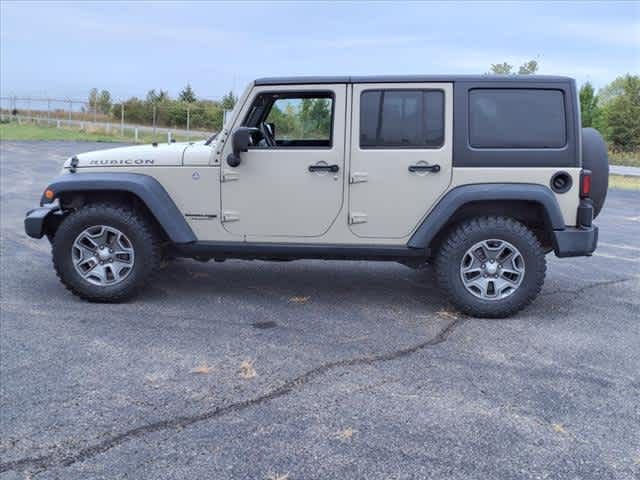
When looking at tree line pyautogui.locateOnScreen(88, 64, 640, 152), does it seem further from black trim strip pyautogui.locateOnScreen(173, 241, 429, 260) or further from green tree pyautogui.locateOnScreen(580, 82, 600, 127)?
black trim strip pyautogui.locateOnScreen(173, 241, 429, 260)

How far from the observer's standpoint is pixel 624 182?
1970 cm

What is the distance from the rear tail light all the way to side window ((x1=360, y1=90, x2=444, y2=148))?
4.10 feet

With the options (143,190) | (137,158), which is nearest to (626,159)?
(137,158)

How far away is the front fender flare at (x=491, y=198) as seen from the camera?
5.06 metres

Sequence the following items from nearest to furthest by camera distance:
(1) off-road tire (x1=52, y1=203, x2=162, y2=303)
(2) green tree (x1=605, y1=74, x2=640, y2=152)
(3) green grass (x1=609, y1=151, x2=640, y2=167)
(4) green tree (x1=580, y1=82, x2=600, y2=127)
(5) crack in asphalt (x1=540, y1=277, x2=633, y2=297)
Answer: (1) off-road tire (x1=52, y1=203, x2=162, y2=303)
(5) crack in asphalt (x1=540, y1=277, x2=633, y2=297)
(3) green grass (x1=609, y1=151, x2=640, y2=167)
(4) green tree (x1=580, y1=82, x2=600, y2=127)
(2) green tree (x1=605, y1=74, x2=640, y2=152)

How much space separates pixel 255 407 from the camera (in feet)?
11.6

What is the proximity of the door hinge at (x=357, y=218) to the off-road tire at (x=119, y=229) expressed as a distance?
1.64 metres

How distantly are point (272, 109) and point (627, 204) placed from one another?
11.3m

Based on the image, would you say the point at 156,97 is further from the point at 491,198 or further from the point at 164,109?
the point at 491,198

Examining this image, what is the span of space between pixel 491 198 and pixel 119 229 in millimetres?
2973

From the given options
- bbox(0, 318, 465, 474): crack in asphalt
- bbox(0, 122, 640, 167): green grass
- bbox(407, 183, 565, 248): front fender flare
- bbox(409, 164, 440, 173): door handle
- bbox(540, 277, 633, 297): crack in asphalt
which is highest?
bbox(0, 122, 640, 167): green grass

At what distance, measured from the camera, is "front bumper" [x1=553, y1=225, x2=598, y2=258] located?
5.12m

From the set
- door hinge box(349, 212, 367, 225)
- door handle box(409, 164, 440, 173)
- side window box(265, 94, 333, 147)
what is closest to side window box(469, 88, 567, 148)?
door handle box(409, 164, 440, 173)

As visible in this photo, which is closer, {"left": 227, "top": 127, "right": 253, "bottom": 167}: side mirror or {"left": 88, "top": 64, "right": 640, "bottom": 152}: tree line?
{"left": 227, "top": 127, "right": 253, "bottom": 167}: side mirror
